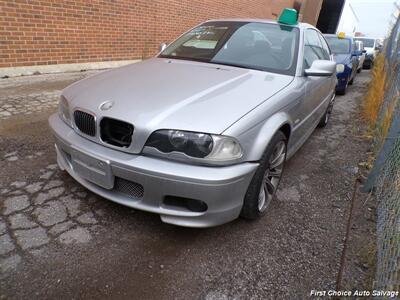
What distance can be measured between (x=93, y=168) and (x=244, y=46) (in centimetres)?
201

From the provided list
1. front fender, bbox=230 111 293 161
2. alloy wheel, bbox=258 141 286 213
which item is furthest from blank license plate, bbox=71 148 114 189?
alloy wheel, bbox=258 141 286 213

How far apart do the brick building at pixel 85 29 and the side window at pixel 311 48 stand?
4.21 m

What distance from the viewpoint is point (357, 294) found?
6.14 ft

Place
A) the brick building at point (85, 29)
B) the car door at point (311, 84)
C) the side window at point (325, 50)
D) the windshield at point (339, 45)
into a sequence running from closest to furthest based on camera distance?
the car door at point (311, 84) → the side window at point (325, 50) → the brick building at point (85, 29) → the windshield at point (339, 45)

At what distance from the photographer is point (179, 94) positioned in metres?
2.16

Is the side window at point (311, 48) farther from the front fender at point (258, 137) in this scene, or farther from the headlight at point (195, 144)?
the headlight at point (195, 144)

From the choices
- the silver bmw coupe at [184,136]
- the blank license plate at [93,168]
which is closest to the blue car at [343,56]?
the silver bmw coupe at [184,136]

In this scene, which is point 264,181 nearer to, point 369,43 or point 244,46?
point 244,46

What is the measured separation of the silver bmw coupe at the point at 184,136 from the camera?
72.8 inches

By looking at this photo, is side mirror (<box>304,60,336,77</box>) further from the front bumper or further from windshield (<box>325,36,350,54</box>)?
windshield (<box>325,36,350,54</box>)

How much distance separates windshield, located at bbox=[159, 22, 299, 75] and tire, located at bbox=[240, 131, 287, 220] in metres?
0.81

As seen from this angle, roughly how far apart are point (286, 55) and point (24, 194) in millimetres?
2715

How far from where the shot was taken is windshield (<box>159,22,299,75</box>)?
2898 mm

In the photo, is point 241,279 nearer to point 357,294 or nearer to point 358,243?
point 357,294
